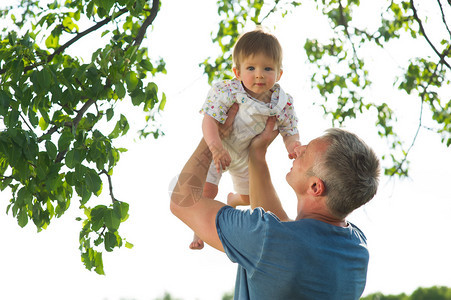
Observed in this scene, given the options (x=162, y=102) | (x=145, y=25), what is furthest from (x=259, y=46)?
(x=145, y=25)

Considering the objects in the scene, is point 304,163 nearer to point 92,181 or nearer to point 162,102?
point 162,102

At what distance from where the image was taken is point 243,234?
1.88 meters

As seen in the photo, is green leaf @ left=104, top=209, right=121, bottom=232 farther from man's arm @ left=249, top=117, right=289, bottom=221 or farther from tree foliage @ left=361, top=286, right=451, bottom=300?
tree foliage @ left=361, top=286, right=451, bottom=300

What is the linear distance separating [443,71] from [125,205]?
4069mm

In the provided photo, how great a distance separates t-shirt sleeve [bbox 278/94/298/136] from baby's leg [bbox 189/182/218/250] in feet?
1.47

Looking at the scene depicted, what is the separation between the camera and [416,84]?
225 inches

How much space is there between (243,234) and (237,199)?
1006 mm

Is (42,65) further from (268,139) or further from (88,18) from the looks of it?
(268,139)

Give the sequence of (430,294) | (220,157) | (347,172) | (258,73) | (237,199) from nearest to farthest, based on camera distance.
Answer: (347,172) → (220,157) → (258,73) → (237,199) → (430,294)

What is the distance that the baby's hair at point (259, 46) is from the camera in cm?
244

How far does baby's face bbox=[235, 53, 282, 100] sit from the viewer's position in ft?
7.99

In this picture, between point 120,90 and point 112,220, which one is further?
point 112,220

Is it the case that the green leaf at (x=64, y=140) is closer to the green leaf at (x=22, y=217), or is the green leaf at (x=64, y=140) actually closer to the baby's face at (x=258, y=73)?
the green leaf at (x=22, y=217)

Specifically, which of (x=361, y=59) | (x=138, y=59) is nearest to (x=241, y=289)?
(x=138, y=59)
